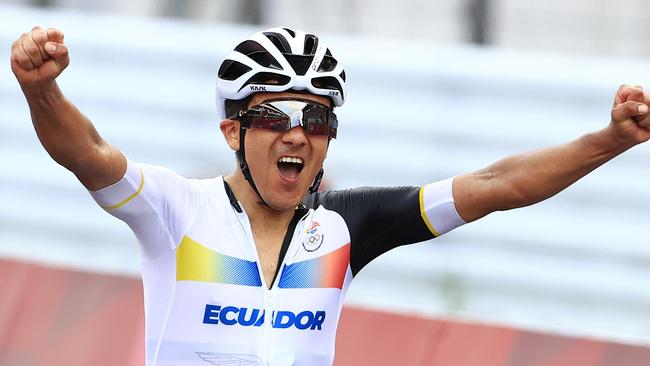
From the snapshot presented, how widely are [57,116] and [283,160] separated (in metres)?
0.88

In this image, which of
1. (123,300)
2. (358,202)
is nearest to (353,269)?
(358,202)

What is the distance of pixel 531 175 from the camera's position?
15.0ft

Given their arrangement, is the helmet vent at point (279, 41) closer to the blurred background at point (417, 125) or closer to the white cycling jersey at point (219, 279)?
the white cycling jersey at point (219, 279)

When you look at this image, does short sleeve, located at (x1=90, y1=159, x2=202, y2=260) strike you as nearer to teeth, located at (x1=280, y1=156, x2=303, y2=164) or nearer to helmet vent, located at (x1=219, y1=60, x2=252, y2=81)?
teeth, located at (x1=280, y1=156, x2=303, y2=164)

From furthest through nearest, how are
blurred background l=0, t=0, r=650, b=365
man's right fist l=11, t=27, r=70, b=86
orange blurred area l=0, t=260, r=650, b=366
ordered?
Answer: 1. blurred background l=0, t=0, r=650, b=365
2. orange blurred area l=0, t=260, r=650, b=366
3. man's right fist l=11, t=27, r=70, b=86

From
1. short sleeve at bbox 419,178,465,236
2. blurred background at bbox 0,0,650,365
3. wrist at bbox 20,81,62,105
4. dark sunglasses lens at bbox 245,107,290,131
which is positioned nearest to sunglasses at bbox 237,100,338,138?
dark sunglasses lens at bbox 245,107,290,131

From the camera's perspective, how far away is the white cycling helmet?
458 cm

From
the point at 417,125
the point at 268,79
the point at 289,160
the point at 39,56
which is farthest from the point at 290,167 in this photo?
the point at 417,125

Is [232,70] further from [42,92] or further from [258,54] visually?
[42,92]

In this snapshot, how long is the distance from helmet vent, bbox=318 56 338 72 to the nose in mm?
250

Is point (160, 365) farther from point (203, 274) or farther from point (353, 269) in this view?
point (353, 269)

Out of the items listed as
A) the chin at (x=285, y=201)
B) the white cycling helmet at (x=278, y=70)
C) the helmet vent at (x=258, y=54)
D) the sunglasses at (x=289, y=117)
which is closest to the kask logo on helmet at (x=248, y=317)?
the chin at (x=285, y=201)

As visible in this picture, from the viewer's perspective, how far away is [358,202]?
4.79 meters

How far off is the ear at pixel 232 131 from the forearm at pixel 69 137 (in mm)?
642
